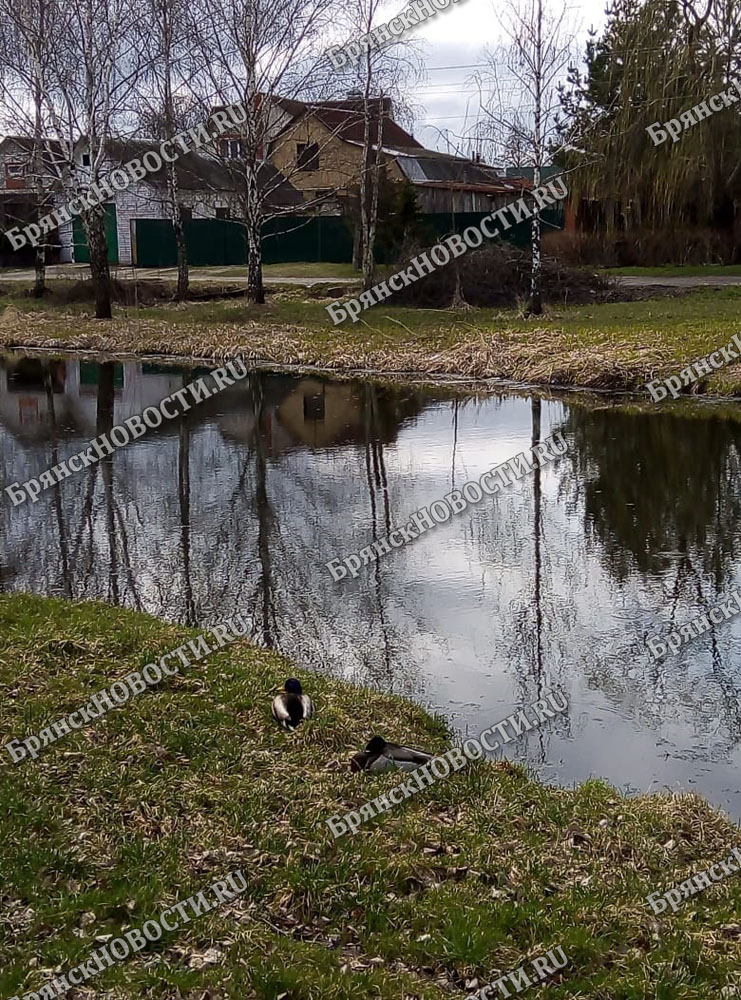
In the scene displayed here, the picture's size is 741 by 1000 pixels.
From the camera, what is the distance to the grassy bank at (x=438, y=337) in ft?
64.0

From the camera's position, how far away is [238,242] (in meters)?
44.8

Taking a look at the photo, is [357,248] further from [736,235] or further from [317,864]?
[317,864]

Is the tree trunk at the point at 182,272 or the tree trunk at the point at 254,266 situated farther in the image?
the tree trunk at the point at 182,272

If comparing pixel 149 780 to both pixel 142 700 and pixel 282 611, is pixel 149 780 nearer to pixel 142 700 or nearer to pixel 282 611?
pixel 142 700

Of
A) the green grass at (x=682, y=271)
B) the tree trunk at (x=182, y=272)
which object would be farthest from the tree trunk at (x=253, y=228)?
the green grass at (x=682, y=271)

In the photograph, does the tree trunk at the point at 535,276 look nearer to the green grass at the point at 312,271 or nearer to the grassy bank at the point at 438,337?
the grassy bank at the point at 438,337

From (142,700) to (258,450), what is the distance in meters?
8.63

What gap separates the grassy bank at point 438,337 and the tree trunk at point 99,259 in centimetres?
76

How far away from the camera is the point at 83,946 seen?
4.21 m

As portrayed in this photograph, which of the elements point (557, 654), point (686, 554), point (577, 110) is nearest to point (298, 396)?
point (686, 554)

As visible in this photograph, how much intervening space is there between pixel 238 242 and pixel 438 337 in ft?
78.4

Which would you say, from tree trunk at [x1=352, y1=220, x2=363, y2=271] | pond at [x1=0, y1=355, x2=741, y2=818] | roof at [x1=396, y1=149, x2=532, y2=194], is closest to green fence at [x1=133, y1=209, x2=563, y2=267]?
roof at [x1=396, y1=149, x2=532, y2=194]

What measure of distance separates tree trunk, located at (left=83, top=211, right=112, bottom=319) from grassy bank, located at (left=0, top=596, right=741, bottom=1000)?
22.9 metres

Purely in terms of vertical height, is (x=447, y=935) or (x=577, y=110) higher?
(x=577, y=110)
